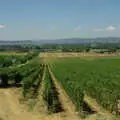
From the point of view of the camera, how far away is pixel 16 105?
23.2 metres

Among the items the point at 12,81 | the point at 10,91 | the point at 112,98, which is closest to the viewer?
the point at 112,98

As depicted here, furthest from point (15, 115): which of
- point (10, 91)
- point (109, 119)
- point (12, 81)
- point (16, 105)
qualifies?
point (12, 81)

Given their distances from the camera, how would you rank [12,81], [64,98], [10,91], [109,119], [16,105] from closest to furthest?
[109,119]
[16,105]
[64,98]
[10,91]
[12,81]

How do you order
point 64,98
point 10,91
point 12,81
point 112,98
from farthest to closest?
point 12,81, point 10,91, point 64,98, point 112,98

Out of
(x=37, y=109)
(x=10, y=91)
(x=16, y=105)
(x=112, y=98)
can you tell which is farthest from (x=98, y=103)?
(x=10, y=91)

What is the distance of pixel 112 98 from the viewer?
21219mm

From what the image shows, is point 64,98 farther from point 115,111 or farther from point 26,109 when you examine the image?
point 115,111

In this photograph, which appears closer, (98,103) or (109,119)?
(109,119)

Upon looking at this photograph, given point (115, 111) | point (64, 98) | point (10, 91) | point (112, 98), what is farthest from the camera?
point (10, 91)

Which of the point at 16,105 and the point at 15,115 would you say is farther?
the point at 16,105

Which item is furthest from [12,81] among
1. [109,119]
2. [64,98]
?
[109,119]

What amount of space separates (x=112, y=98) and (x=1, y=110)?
24.5 ft

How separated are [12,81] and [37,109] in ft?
53.8

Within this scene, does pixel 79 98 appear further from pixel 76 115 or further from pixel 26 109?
pixel 26 109
